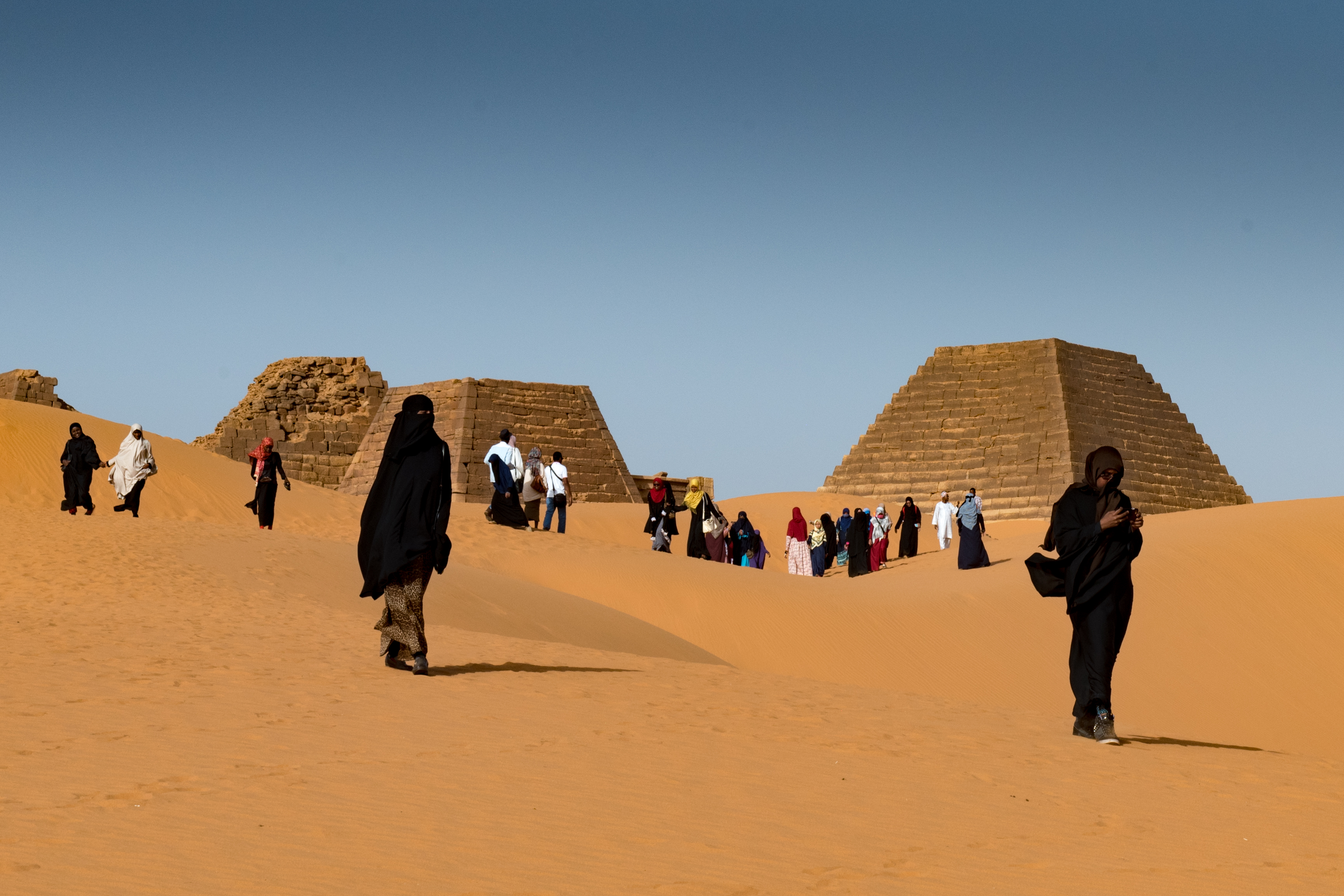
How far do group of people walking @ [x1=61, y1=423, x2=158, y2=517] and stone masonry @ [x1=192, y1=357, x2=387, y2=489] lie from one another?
94.5 ft

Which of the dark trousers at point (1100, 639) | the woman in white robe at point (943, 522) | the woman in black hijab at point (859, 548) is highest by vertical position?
the woman in white robe at point (943, 522)

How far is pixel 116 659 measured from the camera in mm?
8734

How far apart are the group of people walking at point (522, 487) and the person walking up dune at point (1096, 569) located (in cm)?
1246

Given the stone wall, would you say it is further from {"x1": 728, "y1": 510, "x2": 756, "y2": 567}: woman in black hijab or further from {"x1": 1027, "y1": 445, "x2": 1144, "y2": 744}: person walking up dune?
{"x1": 1027, "y1": 445, "x2": 1144, "y2": 744}: person walking up dune

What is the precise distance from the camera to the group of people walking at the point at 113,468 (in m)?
18.2

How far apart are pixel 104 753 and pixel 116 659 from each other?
310 centimetres

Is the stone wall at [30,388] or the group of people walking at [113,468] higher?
the stone wall at [30,388]

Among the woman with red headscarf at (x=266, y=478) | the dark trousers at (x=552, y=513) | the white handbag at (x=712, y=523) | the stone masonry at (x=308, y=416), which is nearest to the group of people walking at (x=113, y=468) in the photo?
the woman with red headscarf at (x=266, y=478)

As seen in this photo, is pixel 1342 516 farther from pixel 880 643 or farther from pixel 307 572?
pixel 307 572

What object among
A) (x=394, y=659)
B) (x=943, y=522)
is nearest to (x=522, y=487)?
(x=943, y=522)

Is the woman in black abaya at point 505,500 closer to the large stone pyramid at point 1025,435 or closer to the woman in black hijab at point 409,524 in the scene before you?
the woman in black hijab at point 409,524

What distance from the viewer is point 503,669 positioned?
948 cm

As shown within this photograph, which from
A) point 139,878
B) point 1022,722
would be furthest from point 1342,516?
point 139,878

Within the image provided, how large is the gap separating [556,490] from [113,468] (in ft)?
20.4
